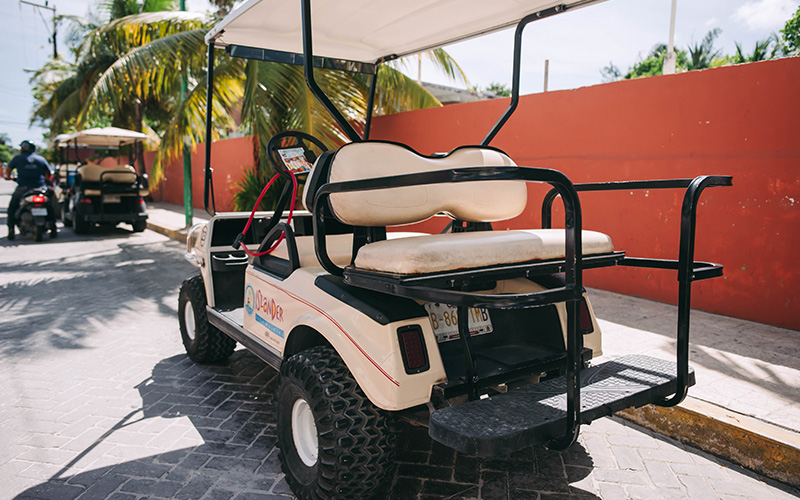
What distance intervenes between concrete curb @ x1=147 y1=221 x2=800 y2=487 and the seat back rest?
150 centimetres

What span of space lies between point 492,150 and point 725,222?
3073mm

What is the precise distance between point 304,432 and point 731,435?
2.23 metres

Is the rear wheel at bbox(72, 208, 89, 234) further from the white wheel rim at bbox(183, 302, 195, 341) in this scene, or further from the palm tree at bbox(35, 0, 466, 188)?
the white wheel rim at bbox(183, 302, 195, 341)

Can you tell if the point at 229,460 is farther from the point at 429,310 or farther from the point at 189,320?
the point at 189,320

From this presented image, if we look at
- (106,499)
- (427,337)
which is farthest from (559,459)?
(106,499)

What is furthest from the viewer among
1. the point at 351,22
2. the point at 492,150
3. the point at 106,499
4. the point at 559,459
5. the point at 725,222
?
the point at 725,222

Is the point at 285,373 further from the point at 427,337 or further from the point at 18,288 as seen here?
the point at 18,288

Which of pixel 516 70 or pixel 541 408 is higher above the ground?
pixel 516 70

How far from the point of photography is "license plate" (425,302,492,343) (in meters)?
2.60

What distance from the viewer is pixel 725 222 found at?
196 inches

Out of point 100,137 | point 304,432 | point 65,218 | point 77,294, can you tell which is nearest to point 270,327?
point 304,432

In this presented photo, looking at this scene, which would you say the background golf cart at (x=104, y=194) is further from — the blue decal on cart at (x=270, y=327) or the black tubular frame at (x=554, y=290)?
the black tubular frame at (x=554, y=290)

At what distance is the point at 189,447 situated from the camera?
2.97 metres

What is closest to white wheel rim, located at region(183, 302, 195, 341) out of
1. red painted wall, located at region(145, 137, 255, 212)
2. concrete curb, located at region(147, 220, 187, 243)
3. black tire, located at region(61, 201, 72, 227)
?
concrete curb, located at region(147, 220, 187, 243)
